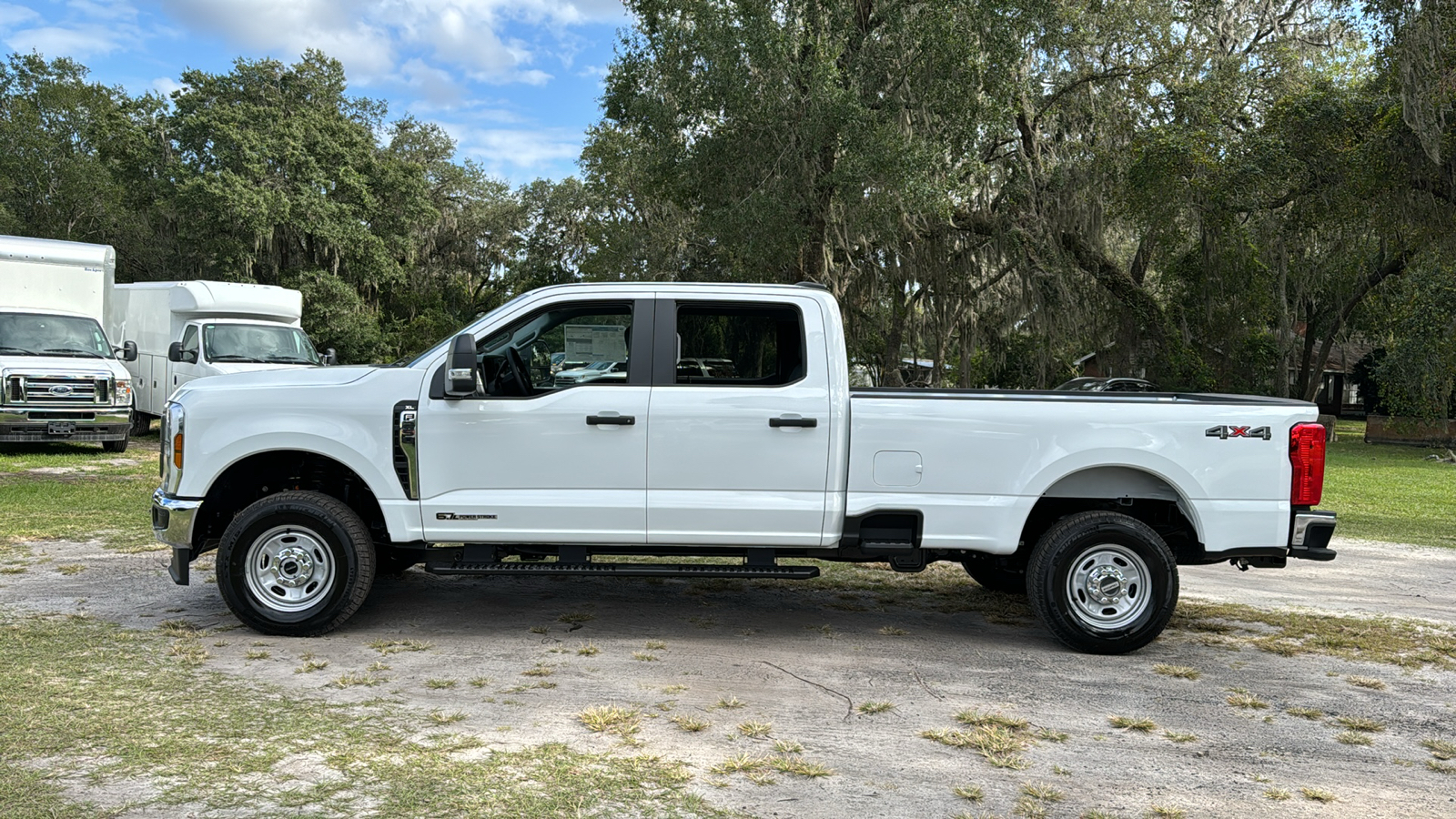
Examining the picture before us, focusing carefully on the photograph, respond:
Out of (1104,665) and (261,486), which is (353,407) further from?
(1104,665)

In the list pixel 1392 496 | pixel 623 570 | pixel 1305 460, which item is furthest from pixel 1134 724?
pixel 1392 496

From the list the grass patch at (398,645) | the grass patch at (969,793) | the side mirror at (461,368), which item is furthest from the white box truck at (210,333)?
the grass patch at (969,793)

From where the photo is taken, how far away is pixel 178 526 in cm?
623

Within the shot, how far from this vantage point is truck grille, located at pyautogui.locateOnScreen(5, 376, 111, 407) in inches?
605

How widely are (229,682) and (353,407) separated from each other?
1589 millimetres

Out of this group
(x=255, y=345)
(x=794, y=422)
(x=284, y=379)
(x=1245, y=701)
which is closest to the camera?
(x=1245, y=701)

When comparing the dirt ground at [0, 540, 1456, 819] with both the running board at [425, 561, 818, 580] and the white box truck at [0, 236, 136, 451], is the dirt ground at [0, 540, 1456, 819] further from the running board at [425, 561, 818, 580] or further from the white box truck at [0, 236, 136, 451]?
the white box truck at [0, 236, 136, 451]

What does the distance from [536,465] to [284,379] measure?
1.53 metres

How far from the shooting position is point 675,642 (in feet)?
20.7

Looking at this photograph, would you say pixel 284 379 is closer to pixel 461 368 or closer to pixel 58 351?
pixel 461 368

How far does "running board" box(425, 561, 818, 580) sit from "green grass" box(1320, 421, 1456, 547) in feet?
28.6

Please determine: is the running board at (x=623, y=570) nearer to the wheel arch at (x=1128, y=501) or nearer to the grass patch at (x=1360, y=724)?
the wheel arch at (x=1128, y=501)

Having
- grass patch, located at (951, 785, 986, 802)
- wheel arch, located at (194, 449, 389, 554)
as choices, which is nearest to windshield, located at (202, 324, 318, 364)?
wheel arch, located at (194, 449, 389, 554)

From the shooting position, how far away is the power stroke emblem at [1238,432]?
615cm
